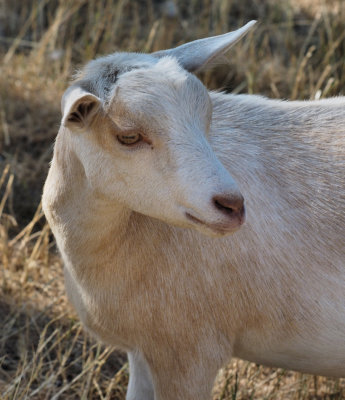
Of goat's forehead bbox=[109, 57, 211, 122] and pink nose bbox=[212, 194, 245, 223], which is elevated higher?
goat's forehead bbox=[109, 57, 211, 122]

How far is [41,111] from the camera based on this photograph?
614cm

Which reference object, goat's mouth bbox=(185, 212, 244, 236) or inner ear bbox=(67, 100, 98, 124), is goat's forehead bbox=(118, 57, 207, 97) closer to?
inner ear bbox=(67, 100, 98, 124)

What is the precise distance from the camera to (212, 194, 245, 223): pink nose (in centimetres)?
247

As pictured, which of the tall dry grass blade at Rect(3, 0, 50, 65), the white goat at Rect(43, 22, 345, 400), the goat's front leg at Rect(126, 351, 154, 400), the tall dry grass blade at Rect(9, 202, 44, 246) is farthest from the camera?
the tall dry grass blade at Rect(3, 0, 50, 65)

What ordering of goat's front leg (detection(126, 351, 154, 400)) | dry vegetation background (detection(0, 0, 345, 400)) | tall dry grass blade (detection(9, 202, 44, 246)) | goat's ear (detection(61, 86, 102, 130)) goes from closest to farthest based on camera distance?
goat's ear (detection(61, 86, 102, 130))
goat's front leg (detection(126, 351, 154, 400))
dry vegetation background (detection(0, 0, 345, 400))
tall dry grass blade (detection(9, 202, 44, 246))

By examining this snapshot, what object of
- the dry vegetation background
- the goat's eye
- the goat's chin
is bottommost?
the dry vegetation background

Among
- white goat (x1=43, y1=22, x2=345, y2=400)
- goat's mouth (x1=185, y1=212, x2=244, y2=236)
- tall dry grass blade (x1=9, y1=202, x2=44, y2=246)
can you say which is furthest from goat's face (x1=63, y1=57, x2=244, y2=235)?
tall dry grass blade (x1=9, y1=202, x2=44, y2=246)

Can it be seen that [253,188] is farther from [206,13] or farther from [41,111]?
[206,13]

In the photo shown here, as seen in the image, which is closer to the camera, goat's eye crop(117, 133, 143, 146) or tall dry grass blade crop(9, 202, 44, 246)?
goat's eye crop(117, 133, 143, 146)

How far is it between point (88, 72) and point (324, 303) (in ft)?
4.97

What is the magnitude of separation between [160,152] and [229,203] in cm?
37

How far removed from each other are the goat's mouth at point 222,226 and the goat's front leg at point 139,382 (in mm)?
1192

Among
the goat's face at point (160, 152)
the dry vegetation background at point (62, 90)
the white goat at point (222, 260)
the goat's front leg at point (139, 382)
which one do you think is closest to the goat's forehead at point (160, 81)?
the goat's face at point (160, 152)

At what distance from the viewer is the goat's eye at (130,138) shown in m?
2.67
